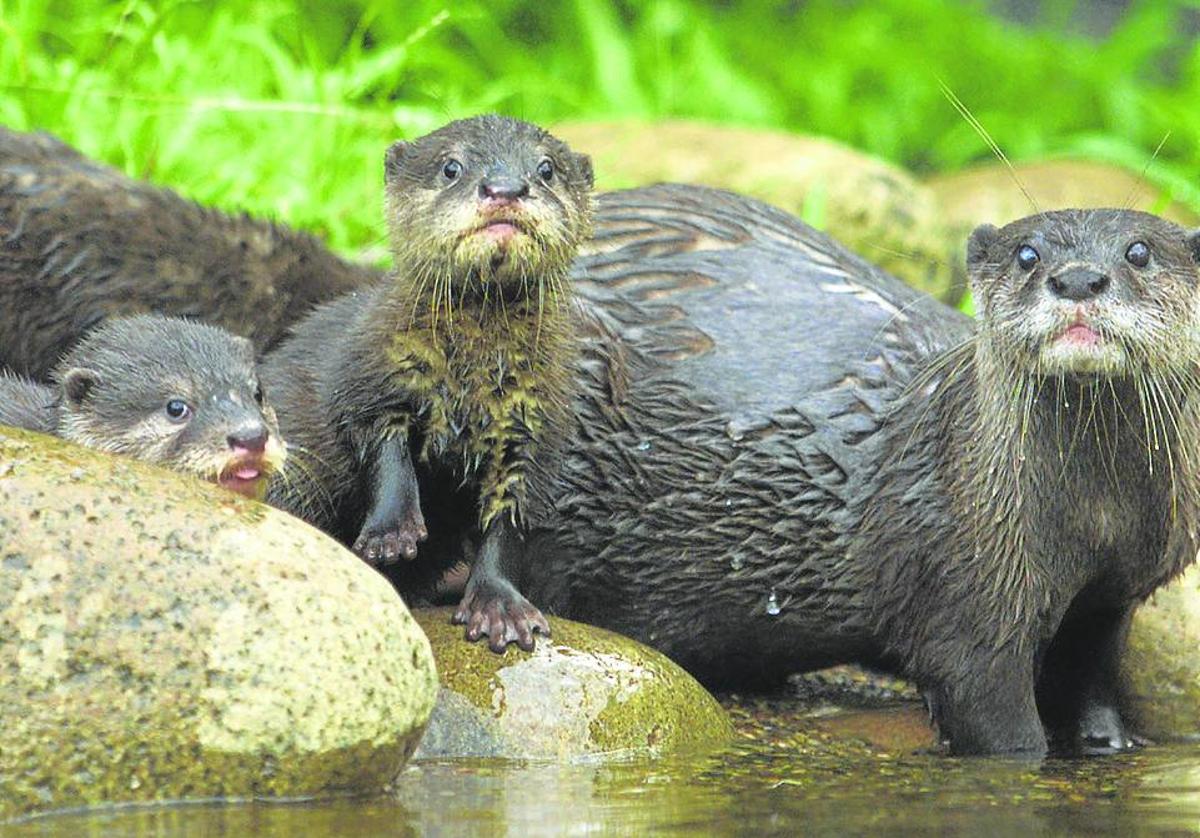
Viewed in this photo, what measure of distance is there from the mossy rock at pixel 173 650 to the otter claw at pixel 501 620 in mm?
571

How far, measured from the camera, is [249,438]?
424 cm

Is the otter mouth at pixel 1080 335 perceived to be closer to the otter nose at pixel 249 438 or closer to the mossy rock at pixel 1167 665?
the mossy rock at pixel 1167 665

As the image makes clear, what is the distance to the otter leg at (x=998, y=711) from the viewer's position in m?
4.73

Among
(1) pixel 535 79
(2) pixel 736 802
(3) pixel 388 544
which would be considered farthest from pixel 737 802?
(1) pixel 535 79

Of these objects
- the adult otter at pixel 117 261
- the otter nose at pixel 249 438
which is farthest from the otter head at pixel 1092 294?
the adult otter at pixel 117 261

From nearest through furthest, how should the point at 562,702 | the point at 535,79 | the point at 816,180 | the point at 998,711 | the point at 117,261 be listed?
the point at 562,702 → the point at 998,711 → the point at 117,261 → the point at 816,180 → the point at 535,79

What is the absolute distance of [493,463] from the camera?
4.78 m

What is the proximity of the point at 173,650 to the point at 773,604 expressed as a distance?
5.83ft

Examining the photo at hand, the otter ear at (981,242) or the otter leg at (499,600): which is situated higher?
the otter ear at (981,242)

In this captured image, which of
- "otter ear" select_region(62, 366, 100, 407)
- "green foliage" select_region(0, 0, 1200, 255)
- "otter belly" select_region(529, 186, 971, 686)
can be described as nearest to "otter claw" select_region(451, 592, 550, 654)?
"otter belly" select_region(529, 186, 971, 686)

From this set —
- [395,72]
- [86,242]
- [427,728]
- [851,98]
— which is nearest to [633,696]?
[427,728]

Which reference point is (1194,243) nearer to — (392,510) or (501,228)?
(501,228)

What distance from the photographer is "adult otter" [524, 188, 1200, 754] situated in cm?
454

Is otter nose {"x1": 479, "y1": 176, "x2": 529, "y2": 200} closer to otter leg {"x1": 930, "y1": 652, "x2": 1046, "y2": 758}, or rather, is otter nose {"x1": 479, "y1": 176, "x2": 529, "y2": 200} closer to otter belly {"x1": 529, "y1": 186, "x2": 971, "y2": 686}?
otter belly {"x1": 529, "y1": 186, "x2": 971, "y2": 686}
